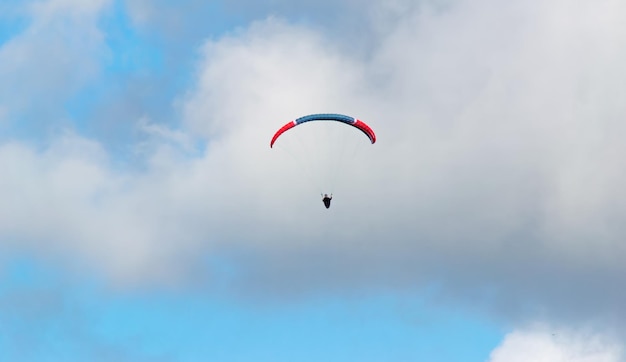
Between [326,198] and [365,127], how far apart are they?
14.6m

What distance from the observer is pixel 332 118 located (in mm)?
138000

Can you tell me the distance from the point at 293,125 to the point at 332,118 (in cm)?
653

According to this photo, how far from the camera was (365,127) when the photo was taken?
142 m

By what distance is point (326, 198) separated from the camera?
137 m

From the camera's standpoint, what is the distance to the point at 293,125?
5408 inches

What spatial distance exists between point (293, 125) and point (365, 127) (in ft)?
42.4

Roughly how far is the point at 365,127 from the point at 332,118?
23.1 ft

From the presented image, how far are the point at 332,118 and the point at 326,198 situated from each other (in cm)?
1320

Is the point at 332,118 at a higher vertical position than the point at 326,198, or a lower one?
higher

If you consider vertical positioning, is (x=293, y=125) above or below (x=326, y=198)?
above

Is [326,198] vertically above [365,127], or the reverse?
[365,127]
